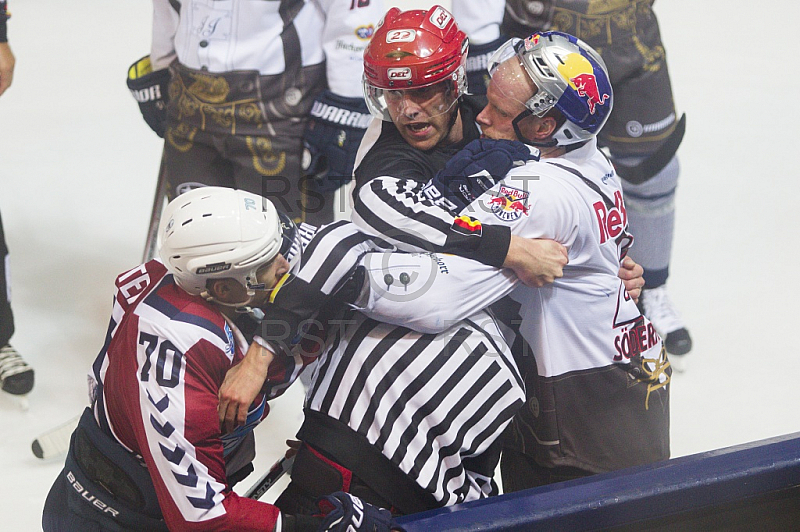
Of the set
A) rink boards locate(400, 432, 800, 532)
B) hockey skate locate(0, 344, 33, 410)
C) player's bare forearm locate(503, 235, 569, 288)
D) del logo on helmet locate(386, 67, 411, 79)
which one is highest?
del logo on helmet locate(386, 67, 411, 79)

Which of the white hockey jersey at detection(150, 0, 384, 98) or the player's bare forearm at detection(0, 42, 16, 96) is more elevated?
the white hockey jersey at detection(150, 0, 384, 98)

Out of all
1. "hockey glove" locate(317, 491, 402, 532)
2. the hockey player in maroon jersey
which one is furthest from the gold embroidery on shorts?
"hockey glove" locate(317, 491, 402, 532)

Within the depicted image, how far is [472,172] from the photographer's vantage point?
1.40 m

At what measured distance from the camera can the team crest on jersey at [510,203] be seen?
141 centimetres

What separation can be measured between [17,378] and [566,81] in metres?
1.77

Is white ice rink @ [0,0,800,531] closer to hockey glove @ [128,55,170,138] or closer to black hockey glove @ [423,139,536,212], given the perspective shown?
hockey glove @ [128,55,170,138]

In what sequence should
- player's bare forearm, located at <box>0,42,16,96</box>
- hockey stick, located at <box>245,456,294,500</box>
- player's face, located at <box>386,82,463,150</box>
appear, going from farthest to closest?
1. player's bare forearm, located at <box>0,42,16,96</box>
2. hockey stick, located at <box>245,456,294,500</box>
3. player's face, located at <box>386,82,463,150</box>

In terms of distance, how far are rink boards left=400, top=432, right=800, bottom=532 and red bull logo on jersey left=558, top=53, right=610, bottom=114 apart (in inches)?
21.3

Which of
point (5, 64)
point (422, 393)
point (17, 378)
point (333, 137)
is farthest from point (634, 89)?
point (17, 378)

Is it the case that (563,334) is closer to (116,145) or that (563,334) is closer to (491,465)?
(491,465)

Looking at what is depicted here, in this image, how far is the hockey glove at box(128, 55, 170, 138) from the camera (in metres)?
2.54

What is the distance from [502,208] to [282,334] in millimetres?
365

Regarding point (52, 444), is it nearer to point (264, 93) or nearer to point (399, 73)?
point (264, 93)

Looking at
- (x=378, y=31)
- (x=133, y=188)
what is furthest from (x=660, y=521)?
(x=133, y=188)
